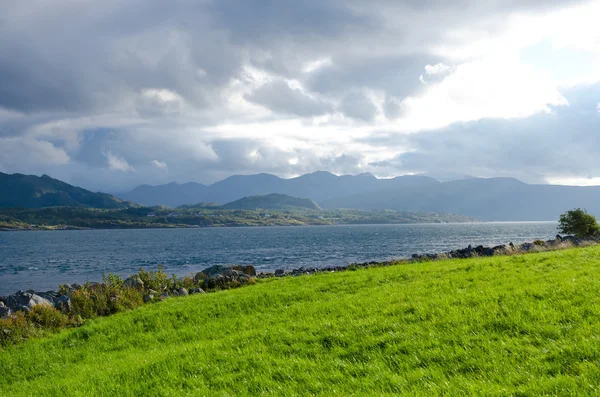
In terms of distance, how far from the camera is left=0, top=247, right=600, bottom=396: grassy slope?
28.5 ft

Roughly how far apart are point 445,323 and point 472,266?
1164 cm

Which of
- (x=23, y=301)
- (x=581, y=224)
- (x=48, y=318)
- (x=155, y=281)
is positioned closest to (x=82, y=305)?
(x=48, y=318)

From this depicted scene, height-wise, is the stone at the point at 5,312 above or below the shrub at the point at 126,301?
below

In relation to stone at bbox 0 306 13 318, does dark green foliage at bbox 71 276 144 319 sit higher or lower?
higher

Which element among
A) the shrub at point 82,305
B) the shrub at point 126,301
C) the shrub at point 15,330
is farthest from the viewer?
the shrub at point 126,301

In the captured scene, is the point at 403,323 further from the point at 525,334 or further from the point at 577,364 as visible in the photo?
the point at 577,364

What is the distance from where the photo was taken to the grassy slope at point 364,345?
868 cm

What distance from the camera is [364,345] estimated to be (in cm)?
1124

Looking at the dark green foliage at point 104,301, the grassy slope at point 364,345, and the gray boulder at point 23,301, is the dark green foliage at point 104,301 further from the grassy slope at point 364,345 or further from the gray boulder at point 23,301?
the grassy slope at point 364,345

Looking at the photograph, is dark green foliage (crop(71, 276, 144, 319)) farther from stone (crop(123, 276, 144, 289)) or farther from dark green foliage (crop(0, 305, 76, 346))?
stone (crop(123, 276, 144, 289))

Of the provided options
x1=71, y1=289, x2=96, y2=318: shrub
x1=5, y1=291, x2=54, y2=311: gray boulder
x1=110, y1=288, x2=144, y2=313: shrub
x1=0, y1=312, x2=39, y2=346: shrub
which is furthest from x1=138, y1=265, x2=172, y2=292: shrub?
x1=0, y1=312, x2=39, y2=346: shrub

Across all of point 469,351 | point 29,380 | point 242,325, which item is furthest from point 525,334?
point 29,380

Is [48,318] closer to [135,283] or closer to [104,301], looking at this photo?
[104,301]

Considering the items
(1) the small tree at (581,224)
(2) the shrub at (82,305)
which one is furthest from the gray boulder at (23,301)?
(1) the small tree at (581,224)
